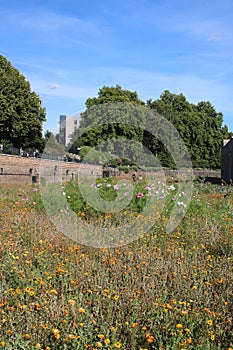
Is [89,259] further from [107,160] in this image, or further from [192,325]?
[107,160]

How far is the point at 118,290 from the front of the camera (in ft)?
14.6

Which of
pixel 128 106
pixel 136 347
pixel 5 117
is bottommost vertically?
pixel 136 347

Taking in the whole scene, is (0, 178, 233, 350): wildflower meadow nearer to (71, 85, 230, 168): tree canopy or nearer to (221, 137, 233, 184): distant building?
(221, 137, 233, 184): distant building

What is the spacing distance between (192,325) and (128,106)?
46.5m

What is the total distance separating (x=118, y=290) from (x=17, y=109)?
35.3m

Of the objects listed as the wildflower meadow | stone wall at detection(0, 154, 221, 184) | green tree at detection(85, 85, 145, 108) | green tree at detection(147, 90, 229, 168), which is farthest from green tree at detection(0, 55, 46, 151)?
the wildflower meadow

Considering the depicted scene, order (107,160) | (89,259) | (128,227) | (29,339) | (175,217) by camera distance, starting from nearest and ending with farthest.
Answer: (29,339) → (89,259) → (128,227) → (175,217) → (107,160)

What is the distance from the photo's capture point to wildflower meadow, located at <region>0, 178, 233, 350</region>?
3449mm

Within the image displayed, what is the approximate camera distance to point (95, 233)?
23.7ft

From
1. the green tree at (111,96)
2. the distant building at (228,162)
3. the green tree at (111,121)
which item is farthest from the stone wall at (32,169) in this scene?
the green tree at (111,96)

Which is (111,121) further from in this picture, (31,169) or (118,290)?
(118,290)

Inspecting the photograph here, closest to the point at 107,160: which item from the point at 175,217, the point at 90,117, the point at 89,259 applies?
the point at 90,117

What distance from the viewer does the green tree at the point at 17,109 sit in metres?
36.5

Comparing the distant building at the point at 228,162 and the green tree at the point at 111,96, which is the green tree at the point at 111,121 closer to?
the green tree at the point at 111,96
